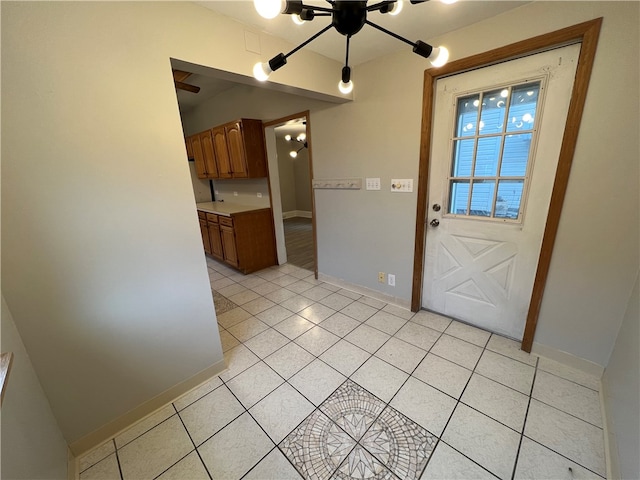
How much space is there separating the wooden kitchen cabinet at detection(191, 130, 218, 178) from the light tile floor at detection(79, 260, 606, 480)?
2.83 m

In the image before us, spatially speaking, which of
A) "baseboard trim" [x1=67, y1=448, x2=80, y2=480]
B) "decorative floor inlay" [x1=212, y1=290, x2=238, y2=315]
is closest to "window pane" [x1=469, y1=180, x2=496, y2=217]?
"decorative floor inlay" [x1=212, y1=290, x2=238, y2=315]

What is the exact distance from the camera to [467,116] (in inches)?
74.2

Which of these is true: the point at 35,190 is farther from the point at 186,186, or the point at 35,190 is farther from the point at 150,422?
the point at 150,422

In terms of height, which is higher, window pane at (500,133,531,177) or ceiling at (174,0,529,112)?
ceiling at (174,0,529,112)

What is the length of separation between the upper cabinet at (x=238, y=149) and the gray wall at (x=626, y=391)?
3.53 m

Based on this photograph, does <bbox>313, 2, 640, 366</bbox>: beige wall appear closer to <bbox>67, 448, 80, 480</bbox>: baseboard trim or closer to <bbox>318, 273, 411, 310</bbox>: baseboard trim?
<bbox>318, 273, 411, 310</bbox>: baseboard trim

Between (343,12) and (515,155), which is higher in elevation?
(343,12)

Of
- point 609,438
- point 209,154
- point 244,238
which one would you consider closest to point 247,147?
point 209,154

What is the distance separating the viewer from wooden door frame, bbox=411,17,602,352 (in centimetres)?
139

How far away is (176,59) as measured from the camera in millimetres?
1328

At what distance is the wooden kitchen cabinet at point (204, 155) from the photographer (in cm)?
390

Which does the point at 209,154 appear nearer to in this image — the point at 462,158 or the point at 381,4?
the point at 462,158

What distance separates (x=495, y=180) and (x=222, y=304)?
110 inches

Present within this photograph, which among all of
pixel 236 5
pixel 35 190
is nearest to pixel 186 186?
pixel 35 190
